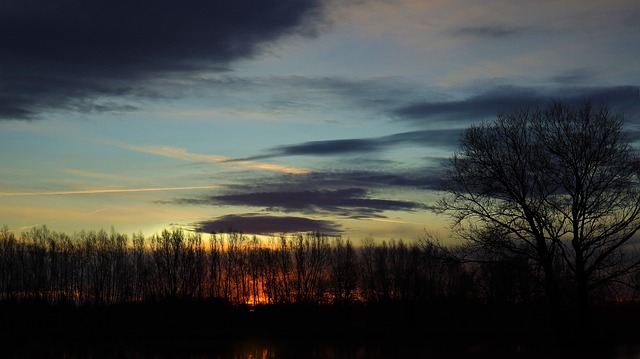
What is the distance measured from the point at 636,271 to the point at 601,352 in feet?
12.6

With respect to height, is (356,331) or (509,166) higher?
(509,166)

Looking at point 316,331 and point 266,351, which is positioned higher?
point 266,351

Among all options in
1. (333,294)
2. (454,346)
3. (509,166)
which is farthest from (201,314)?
(509,166)

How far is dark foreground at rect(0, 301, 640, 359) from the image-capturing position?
2966 centimetres

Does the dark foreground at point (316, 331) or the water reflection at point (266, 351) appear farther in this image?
the water reflection at point (266, 351)

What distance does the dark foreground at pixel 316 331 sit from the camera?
29.7 meters

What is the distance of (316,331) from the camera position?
7206 cm

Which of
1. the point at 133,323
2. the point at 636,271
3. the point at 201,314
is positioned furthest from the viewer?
the point at 201,314

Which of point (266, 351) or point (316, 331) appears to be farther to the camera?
point (316, 331)

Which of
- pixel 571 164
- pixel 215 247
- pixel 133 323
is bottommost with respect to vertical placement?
pixel 133 323

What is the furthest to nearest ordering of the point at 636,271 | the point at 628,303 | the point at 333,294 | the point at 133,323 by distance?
the point at 333,294
the point at 133,323
the point at 628,303
the point at 636,271

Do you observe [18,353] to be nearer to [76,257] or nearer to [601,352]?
[601,352]

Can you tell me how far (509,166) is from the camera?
27.4 metres

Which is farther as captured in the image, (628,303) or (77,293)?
(77,293)
